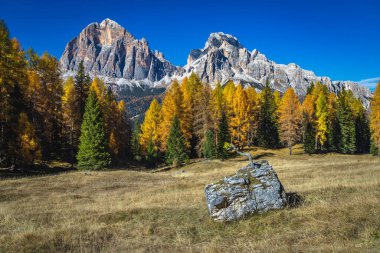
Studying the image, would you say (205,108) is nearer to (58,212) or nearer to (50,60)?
(50,60)

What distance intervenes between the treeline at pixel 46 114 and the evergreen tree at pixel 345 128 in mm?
46919

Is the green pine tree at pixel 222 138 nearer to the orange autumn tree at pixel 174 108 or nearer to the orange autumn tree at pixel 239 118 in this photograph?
the orange autumn tree at pixel 174 108

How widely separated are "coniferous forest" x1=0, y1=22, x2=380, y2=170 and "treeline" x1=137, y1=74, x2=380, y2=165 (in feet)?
0.63

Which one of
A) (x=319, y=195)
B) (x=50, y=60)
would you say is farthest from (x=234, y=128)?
(x=319, y=195)

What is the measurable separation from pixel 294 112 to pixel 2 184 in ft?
163

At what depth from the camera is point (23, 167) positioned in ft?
116

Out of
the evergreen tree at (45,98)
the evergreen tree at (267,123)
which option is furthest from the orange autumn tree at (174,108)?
the evergreen tree at (267,123)

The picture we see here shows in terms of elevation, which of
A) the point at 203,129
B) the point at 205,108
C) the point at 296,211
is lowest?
the point at 296,211

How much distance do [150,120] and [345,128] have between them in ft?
136

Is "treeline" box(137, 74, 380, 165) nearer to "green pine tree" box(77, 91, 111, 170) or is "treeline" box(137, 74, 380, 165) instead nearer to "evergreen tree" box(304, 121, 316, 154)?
"evergreen tree" box(304, 121, 316, 154)

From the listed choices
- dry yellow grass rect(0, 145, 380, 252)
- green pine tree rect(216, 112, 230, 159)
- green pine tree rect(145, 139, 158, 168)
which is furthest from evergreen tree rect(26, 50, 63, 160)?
dry yellow grass rect(0, 145, 380, 252)

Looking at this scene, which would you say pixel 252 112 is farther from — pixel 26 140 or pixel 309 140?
pixel 26 140

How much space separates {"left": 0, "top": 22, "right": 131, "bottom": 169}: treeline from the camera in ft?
105

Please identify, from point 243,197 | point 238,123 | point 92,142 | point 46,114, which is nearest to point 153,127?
point 238,123
